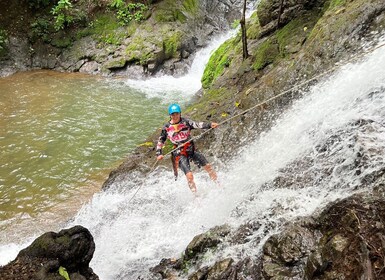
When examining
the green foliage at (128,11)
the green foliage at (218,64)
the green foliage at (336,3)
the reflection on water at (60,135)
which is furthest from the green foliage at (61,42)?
the green foliage at (336,3)

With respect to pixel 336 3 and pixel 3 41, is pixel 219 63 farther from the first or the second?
pixel 3 41

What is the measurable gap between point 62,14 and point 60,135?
10985 millimetres

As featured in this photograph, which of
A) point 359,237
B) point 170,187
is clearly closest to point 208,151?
point 170,187

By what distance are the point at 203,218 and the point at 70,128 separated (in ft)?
26.4

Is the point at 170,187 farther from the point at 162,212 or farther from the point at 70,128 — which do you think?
the point at 70,128

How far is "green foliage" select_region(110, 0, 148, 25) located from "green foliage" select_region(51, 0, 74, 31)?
247cm

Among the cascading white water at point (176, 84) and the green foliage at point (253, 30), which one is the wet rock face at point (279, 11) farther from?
the cascading white water at point (176, 84)

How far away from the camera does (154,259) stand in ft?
19.2

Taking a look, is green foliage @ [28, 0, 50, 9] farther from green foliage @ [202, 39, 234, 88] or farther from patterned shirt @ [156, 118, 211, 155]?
patterned shirt @ [156, 118, 211, 155]

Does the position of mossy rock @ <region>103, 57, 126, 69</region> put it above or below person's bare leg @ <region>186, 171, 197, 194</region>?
above

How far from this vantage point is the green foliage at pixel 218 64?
40.4 feet

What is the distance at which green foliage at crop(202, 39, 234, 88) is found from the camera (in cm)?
1230

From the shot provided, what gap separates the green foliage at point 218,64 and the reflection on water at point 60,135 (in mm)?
2279

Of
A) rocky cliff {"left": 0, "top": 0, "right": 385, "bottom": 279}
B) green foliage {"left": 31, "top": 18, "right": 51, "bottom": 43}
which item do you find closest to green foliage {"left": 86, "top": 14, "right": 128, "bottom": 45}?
green foliage {"left": 31, "top": 18, "right": 51, "bottom": 43}
